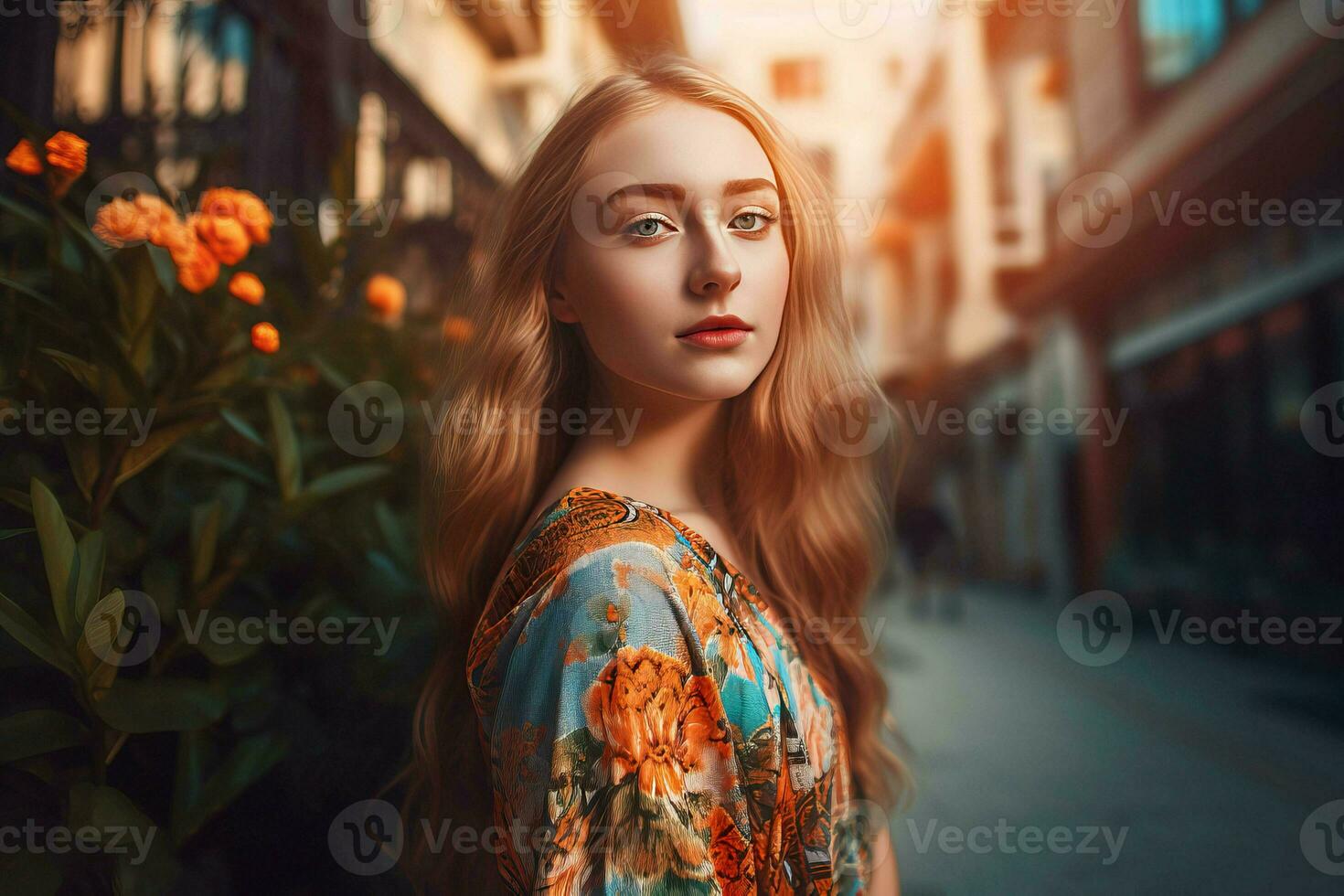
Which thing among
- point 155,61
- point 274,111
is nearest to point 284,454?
point 274,111

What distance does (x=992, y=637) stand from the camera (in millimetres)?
5848

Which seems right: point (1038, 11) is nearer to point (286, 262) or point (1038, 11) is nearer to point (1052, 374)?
point (1052, 374)

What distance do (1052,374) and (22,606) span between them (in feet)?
26.2

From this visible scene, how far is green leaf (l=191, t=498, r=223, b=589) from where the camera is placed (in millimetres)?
999

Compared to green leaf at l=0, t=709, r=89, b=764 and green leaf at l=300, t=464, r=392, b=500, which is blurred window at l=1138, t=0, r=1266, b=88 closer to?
green leaf at l=300, t=464, r=392, b=500

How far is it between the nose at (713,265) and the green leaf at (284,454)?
70 centimetres

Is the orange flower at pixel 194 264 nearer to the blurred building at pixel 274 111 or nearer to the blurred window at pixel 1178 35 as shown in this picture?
the blurred building at pixel 274 111

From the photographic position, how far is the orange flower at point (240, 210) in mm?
1186

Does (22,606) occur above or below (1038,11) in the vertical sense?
below

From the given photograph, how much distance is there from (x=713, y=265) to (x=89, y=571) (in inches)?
31.6

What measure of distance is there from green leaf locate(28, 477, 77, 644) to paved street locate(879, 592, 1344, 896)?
181 centimetres

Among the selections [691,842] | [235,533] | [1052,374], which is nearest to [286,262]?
[235,533]

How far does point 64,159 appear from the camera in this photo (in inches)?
40.9

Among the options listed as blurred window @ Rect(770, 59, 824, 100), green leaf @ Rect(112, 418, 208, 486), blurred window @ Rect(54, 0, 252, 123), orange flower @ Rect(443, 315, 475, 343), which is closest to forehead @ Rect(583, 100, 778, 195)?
orange flower @ Rect(443, 315, 475, 343)
